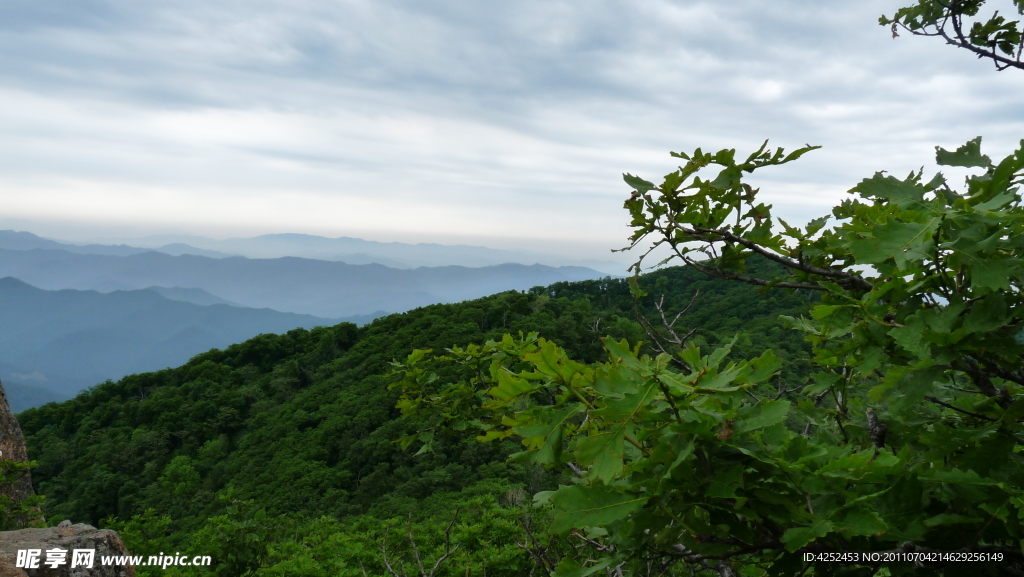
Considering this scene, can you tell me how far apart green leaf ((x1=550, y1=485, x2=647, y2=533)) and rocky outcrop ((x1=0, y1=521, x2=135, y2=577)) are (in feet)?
20.1

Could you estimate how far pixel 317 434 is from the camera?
22.4m

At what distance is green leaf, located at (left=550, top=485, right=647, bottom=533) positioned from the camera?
1.23 m

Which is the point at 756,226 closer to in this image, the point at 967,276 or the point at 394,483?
the point at 967,276

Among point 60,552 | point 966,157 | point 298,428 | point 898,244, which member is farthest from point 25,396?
point 966,157

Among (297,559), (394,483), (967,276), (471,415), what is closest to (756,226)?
(967,276)

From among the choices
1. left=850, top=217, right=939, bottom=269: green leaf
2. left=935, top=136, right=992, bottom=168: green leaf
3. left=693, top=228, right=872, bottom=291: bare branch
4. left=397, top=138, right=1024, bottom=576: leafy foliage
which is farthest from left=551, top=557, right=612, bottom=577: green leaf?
left=935, top=136, right=992, bottom=168: green leaf

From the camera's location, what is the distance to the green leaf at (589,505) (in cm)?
123

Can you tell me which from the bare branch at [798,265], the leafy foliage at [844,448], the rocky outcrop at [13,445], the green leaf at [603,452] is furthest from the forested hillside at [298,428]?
the green leaf at [603,452]

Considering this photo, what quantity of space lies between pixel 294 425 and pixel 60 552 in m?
20.4

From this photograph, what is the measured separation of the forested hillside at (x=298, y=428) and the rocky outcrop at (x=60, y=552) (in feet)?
26.7

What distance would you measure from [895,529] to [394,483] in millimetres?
18951

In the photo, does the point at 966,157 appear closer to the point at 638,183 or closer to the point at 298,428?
the point at 638,183

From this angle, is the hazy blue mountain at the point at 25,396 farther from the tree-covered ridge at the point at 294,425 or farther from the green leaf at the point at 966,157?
the green leaf at the point at 966,157

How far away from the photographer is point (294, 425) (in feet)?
79.4
